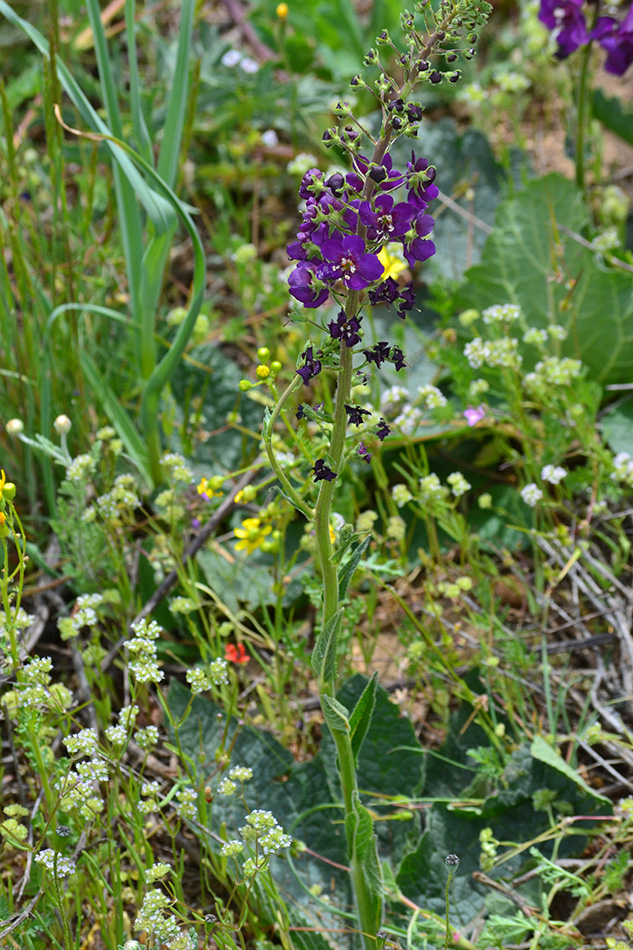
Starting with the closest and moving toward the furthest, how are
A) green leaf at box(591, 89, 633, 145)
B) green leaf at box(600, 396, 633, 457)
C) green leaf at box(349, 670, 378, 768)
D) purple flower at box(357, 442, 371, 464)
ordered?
purple flower at box(357, 442, 371, 464) < green leaf at box(349, 670, 378, 768) < green leaf at box(600, 396, 633, 457) < green leaf at box(591, 89, 633, 145)

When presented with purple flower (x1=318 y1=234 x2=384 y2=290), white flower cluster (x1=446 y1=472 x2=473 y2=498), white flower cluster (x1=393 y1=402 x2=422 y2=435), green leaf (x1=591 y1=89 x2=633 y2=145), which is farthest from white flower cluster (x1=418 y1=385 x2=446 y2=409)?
green leaf (x1=591 y1=89 x2=633 y2=145)

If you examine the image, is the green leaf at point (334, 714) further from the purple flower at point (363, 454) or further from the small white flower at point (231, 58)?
the small white flower at point (231, 58)

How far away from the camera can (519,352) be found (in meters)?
2.36

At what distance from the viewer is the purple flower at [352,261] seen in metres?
1.08

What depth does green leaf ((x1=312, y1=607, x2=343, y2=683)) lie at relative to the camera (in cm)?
125

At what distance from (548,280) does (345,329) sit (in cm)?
140

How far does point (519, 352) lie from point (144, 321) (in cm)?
97

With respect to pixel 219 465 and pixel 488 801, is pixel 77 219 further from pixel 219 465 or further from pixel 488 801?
pixel 488 801

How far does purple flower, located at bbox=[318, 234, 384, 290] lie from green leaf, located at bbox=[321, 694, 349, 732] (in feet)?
1.85

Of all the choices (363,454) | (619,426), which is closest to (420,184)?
(363,454)

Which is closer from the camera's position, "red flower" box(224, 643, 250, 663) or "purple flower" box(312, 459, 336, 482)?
"purple flower" box(312, 459, 336, 482)

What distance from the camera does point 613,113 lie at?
2.75 meters

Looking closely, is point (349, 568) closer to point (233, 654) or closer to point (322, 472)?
point (322, 472)

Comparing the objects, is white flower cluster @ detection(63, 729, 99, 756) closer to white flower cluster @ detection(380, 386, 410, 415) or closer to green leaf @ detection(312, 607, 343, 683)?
green leaf @ detection(312, 607, 343, 683)
